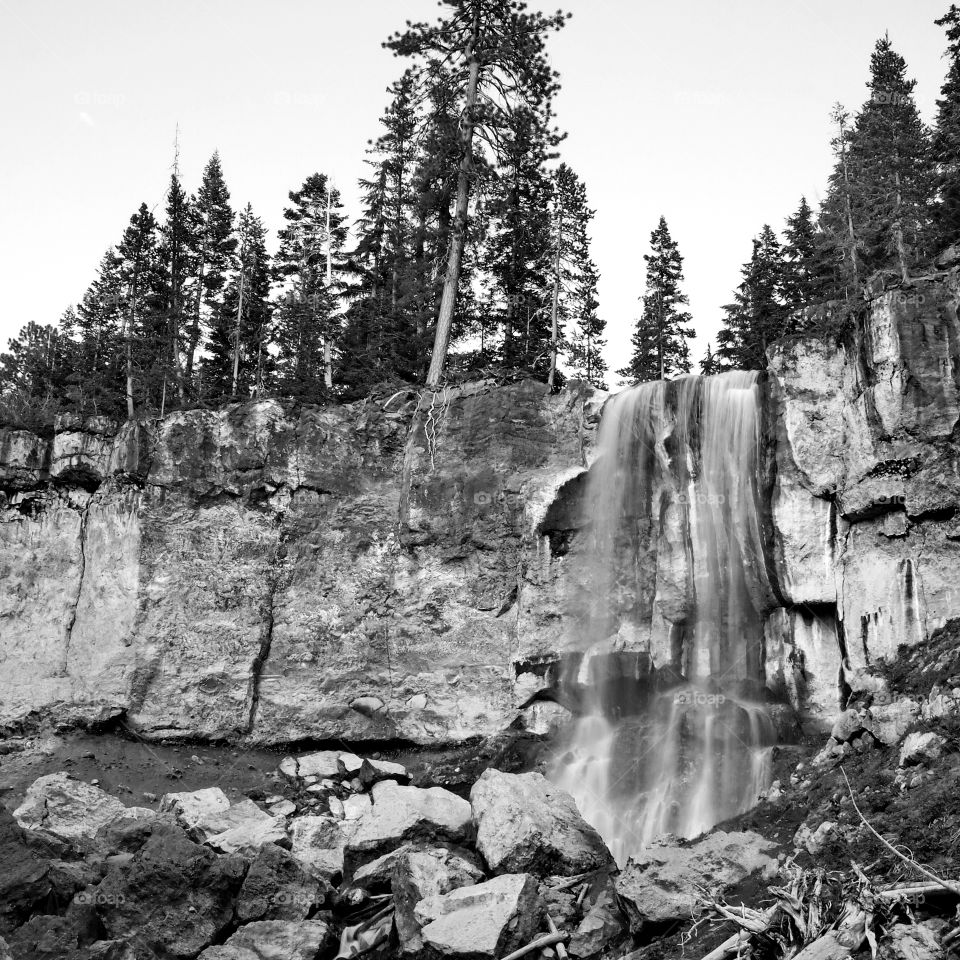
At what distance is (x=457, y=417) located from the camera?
76.1 feet

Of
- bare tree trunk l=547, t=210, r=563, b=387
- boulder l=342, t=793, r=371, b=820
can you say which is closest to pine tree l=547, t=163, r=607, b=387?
bare tree trunk l=547, t=210, r=563, b=387

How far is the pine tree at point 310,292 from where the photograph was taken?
31516mm

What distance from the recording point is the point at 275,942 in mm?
12695

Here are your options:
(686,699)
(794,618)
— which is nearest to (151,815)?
(686,699)

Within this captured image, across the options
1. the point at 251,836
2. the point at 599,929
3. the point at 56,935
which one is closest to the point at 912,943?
the point at 599,929

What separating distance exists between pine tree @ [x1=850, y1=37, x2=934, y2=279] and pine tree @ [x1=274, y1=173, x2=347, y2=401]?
64.9 feet

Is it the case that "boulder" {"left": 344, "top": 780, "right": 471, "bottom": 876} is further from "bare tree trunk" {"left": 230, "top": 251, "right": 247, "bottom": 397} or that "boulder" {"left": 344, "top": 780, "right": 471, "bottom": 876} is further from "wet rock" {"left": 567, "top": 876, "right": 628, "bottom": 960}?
"bare tree trunk" {"left": 230, "top": 251, "right": 247, "bottom": 397}

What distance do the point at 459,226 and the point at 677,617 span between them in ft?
42.0

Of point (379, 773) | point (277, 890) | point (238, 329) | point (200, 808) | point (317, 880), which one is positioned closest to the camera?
point (277, 890)

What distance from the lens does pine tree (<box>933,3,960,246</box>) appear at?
32219 mm

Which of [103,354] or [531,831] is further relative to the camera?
[103,354]

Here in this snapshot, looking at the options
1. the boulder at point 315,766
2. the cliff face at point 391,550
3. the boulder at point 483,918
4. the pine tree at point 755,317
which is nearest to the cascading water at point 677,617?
the cliff face at point 391,550

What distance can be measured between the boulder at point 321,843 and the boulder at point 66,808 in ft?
12.6

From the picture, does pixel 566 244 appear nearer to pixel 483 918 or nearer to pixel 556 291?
pixel 556 291
